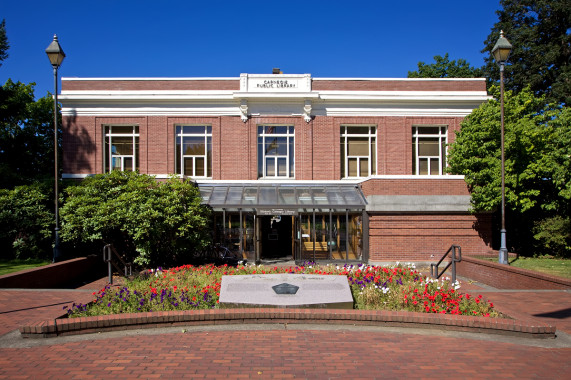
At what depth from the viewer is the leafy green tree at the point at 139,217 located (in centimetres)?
1477

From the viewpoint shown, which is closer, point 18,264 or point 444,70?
point 18,264

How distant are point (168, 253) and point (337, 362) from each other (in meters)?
10.9

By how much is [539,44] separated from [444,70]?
9.97m

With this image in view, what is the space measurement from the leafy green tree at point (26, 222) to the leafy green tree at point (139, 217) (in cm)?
114

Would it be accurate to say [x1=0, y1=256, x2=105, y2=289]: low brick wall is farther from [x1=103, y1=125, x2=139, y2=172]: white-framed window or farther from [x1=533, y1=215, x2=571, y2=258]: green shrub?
[x1=533, y1=215, x2=571, y2=258]: green shrub

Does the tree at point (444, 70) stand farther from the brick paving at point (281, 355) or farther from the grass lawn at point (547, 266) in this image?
the brick paving at point (281, 355)

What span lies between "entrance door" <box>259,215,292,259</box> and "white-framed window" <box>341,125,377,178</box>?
13.8 feet

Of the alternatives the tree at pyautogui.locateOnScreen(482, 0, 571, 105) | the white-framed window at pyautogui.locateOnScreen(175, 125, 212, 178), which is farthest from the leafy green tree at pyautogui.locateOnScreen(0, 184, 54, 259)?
the tree at pyautogui.locateOnScreen(482, 0, 571, 105)

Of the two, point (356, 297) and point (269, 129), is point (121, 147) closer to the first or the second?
point (269, 129)

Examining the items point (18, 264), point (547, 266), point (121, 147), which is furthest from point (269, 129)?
point (547, 266)

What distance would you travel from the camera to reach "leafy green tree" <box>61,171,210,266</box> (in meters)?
14.8

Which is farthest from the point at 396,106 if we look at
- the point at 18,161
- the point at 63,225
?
the point at 18,161

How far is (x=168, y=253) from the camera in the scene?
1568cm

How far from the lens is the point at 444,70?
40.9 m
